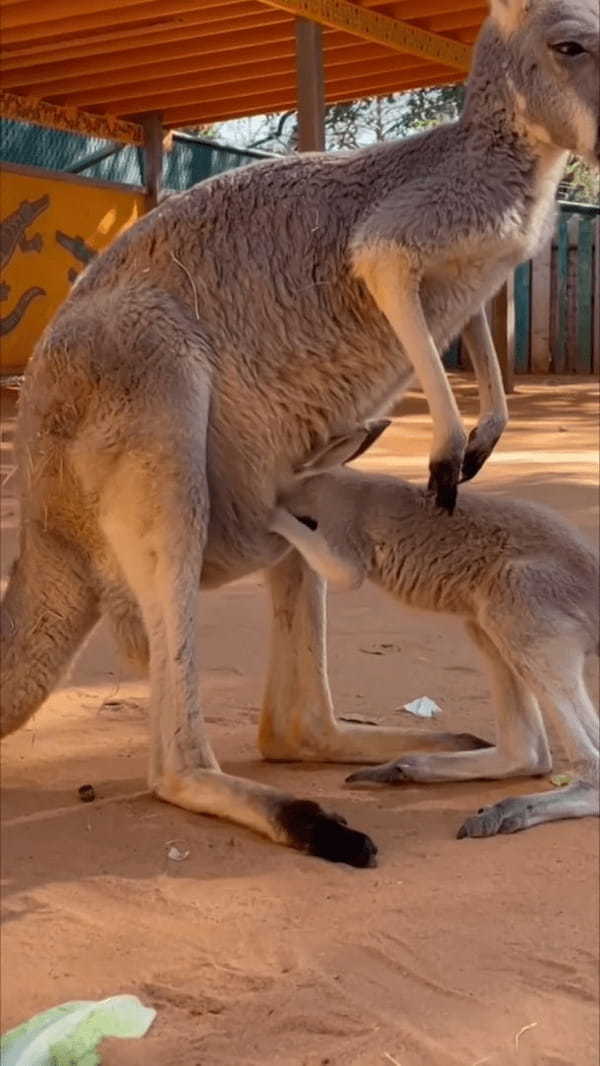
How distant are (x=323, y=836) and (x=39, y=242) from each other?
11.4 meters

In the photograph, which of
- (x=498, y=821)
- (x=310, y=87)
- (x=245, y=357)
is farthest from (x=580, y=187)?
(x=498, y=821)

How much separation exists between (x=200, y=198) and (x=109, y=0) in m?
7.53

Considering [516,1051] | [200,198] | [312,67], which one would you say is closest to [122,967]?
[516,1051]

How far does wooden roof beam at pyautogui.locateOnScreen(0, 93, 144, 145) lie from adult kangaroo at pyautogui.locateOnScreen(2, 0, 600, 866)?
10708mm

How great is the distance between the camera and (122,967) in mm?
3227

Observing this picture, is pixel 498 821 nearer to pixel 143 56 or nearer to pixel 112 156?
pixel 143 56

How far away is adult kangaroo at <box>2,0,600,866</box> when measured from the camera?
158 inches

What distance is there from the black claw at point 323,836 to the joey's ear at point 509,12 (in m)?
2.10

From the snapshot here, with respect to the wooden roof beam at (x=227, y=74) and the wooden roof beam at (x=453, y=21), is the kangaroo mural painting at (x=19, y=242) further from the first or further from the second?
the wooden roof beam at (x=453, y=21)

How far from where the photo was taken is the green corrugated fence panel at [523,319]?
62.7ft

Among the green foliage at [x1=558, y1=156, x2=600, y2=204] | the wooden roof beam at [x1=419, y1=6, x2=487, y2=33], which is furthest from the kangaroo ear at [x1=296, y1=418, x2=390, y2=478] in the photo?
the green foliage at [x1=558, y1=156, x2=600, y2=204]

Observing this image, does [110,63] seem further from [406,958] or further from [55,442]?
[406,958]

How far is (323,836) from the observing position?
381 cm

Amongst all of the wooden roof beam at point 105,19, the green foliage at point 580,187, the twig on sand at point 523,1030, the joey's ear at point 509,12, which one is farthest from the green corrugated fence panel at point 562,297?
the twig on sand at point 523,1030
